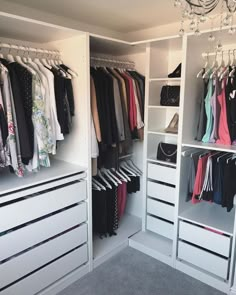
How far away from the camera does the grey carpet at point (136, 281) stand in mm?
2045

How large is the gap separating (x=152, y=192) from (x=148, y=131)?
604mm

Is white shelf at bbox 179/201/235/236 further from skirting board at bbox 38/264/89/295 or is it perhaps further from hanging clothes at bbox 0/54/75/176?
hanging clothes at bbox 0/54/75/176

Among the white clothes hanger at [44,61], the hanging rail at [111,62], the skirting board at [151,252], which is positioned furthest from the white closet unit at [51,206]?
the skirting board at [151,252]

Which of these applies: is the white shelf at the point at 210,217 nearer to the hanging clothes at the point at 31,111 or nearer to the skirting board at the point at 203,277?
the skirting board at the point at 203,277

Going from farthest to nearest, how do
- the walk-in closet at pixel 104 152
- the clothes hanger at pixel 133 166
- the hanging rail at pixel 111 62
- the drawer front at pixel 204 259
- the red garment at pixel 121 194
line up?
the clothes hanger at pixel 133 166, the red garment at pixel 121 194, the hanging rail at pixel 111 62, the drawer front at pixel 204 259, the walk-in closet at pixel 104 152

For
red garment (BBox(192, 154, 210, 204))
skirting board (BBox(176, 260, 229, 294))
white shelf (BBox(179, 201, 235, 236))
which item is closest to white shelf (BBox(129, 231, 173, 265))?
skirting board (BBox(176, 260, 229, 294))

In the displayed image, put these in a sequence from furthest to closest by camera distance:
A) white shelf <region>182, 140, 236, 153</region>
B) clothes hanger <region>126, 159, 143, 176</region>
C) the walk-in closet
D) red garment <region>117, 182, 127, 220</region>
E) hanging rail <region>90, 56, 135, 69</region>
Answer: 1. clothes hanger <region>126, 159, 143, 176</region>
2. red garment <region>117, 182, 127, 220</region>
3. hanging rail <region>90, 56, 135, 69</region>
4. white shelf <region>182, 140, 236, 153</region>
5. the walk-in closet

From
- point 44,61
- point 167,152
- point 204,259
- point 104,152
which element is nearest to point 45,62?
point 44,61

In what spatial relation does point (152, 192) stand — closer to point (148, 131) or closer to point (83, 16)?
point (148, 131)

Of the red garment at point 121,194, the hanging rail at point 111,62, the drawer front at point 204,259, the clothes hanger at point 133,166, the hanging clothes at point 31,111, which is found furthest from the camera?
the clothes hanger at point 133,166

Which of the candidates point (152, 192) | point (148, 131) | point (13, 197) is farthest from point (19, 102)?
point (152, 192)

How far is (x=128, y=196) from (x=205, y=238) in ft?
4.06

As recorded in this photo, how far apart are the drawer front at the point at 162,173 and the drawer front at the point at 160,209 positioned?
0.80 ft

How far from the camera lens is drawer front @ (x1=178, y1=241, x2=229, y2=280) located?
80.4 inches
